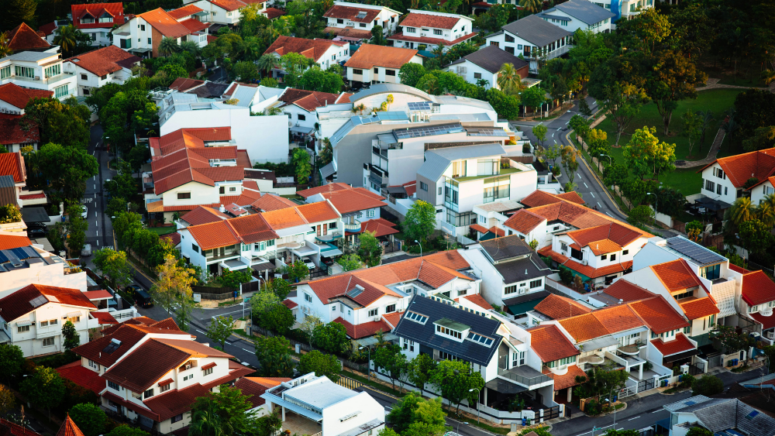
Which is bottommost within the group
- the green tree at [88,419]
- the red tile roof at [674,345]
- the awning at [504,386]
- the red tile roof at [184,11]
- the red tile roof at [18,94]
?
the red tile roof at [674,345]

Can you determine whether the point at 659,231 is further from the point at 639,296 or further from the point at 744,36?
the point at 744,36

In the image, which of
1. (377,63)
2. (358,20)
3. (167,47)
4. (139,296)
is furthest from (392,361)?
(358,20)

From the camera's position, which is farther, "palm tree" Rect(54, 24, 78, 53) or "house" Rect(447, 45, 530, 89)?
"palm tree" Rect(54, 24, 78, 53)

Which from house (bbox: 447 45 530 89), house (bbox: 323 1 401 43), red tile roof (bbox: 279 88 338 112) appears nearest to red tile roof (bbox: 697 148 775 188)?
house (bbox: 447 45 530 89)

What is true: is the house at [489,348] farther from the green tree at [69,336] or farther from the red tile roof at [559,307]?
the green tree at [69,336]

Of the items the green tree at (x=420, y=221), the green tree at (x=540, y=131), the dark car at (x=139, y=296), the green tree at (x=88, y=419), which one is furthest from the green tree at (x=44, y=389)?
the green tree at (x=540, y=131)

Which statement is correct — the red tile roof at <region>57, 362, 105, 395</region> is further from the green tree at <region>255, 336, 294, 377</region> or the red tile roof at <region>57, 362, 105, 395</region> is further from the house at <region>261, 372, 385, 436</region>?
the house at <region>261, 372, 385, 436</region>
